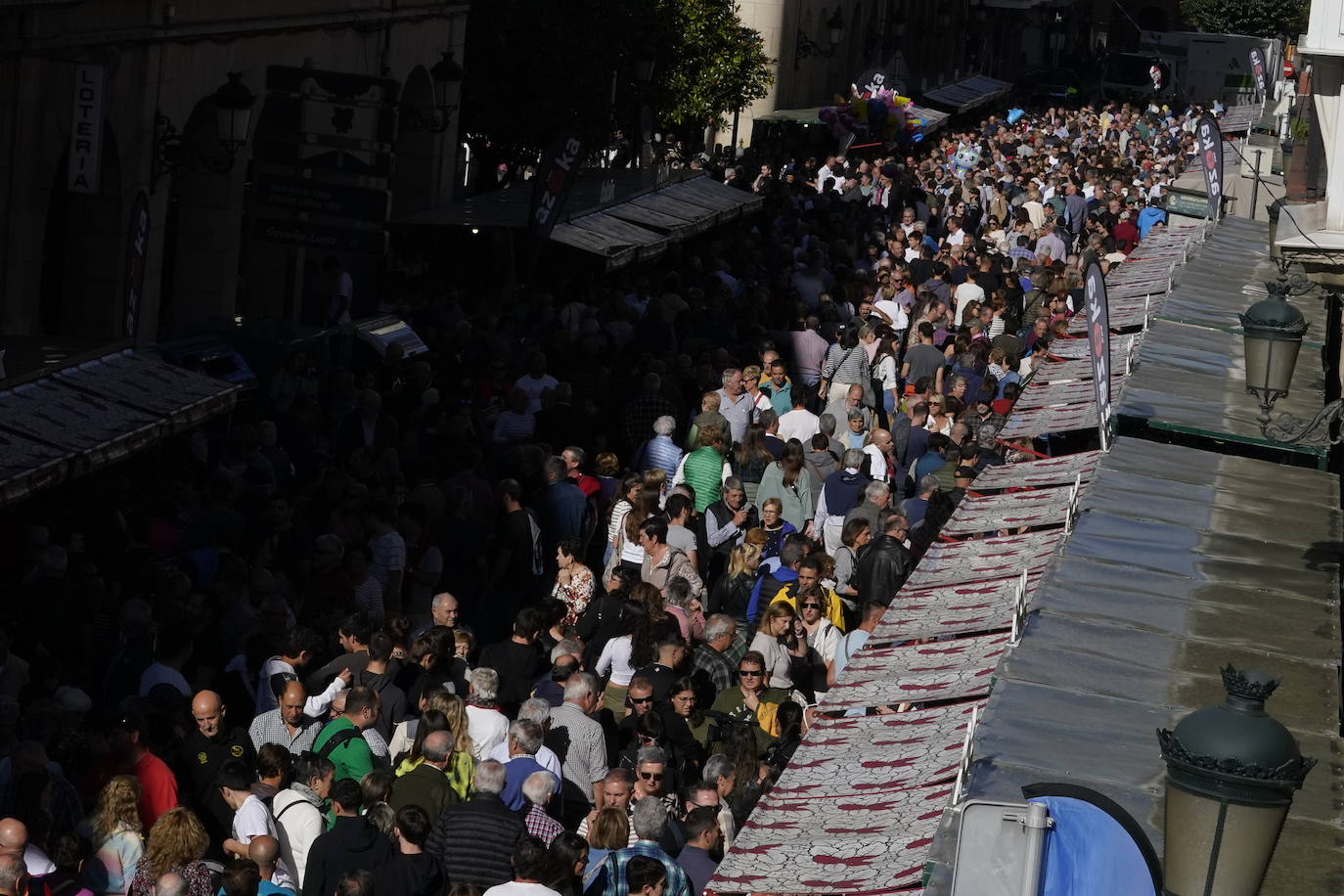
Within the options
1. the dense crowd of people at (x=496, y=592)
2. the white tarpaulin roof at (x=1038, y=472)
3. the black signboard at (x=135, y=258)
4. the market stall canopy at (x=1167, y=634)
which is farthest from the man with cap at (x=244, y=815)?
the black signboard at (x=135, y=258)

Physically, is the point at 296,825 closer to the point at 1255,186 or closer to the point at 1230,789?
the point at 1230,789

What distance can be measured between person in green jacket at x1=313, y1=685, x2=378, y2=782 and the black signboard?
8.46 meters

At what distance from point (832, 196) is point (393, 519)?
64.0 ft

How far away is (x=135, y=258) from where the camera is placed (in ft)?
59.7

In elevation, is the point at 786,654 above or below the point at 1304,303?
below

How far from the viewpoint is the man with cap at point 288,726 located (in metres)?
10.3

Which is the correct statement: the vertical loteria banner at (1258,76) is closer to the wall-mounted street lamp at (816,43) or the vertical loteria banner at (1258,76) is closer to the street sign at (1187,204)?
the wall-mounted street lamp at (816,43)

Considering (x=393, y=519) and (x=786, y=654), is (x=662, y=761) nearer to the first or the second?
(x=786, y=654)

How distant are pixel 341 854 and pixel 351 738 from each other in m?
1.32

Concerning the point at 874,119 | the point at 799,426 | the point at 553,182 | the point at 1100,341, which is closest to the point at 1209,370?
the point at 1100,341

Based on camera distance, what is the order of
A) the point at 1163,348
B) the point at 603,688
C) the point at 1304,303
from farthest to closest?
the point at 1304,303 < the point at 1163,348 < the point at 603,688

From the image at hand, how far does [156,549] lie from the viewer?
13484 mm

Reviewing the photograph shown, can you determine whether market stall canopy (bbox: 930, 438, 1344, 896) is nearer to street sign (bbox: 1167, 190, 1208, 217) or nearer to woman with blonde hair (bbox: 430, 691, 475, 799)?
woman with blonde hair (bbox: 430, 691, 475, 799)

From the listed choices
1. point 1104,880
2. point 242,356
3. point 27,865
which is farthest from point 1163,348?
point 1104,880
